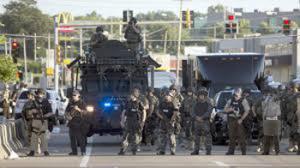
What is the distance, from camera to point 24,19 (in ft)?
363

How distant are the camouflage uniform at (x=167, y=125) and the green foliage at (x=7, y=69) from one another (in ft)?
72.9

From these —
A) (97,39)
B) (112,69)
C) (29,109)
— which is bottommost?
(29,109)

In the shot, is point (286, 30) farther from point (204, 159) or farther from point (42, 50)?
point (42, 50)

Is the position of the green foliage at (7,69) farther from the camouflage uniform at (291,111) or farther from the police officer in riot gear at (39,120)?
the camouflage uniform at (291,111)

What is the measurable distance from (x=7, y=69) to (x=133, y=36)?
17.4 m

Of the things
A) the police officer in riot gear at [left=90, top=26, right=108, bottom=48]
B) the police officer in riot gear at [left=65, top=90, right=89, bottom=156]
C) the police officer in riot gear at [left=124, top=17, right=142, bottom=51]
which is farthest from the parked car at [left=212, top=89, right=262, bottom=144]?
the police officer in riot gear at [left=65, top=90, right=89, bottom=156]

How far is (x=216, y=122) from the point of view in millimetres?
33062

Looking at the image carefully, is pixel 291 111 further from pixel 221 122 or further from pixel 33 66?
pixel 33 66

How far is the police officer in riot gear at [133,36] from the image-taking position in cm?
3366

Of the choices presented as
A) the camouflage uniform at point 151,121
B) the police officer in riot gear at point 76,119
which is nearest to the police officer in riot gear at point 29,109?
the police officer in riot gear at point 76,119

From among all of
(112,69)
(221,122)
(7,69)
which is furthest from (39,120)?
(7,69)

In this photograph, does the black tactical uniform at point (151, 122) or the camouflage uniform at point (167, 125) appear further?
the black tactical uniform at point (151, 122)

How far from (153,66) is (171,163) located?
10.6 metres

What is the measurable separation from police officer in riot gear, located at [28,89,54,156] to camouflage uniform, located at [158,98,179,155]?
120 inches
